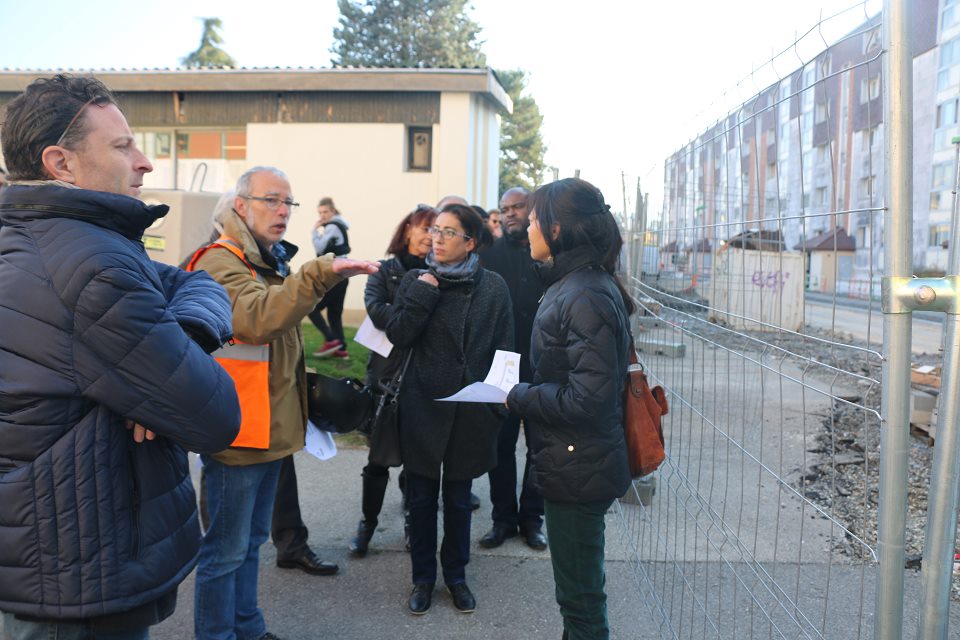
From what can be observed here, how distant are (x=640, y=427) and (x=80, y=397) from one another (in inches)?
72.5

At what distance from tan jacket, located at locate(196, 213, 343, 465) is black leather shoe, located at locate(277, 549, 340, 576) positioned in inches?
43.9

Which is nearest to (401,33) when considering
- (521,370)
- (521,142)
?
(521,142)

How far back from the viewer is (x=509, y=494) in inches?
172

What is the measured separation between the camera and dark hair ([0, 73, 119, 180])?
1.69 meters

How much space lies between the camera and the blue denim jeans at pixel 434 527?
354 centimetres

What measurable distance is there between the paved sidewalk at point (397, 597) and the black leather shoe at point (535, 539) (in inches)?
1.9

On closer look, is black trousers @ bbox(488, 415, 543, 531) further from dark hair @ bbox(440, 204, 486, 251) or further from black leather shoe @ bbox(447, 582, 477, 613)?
dark hair @ bbox(440, 204, 486, 251)

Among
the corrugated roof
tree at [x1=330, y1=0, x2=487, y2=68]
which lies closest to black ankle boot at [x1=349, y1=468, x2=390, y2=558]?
the corrugated roof

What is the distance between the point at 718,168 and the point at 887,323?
1.26 m

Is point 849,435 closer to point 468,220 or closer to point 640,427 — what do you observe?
point 640,427

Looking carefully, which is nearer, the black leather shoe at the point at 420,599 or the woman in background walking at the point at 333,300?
the black leather shoe at the point at 420,599

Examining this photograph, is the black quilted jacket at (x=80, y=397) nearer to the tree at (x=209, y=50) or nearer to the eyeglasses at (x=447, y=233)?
the eyeglasses at (x=447, y=233)

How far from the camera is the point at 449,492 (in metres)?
3.56

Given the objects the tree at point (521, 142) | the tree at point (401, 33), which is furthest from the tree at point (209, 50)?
the tree at point (521, 142)
